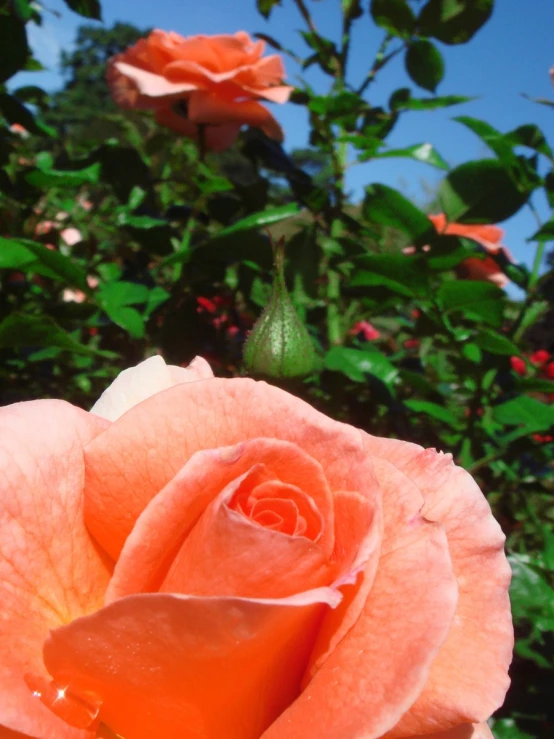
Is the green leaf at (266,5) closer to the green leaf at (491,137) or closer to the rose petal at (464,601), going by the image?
the green leaf at (491,137)

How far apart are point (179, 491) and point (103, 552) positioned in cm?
10

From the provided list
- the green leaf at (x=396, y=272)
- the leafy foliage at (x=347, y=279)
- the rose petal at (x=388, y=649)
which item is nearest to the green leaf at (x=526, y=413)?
the leafy foliage at (x=347, y=279)

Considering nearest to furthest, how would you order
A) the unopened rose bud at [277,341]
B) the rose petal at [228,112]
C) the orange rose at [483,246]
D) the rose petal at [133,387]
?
the rose petal at [133,387] → the unopened rose bud at [277,341] → the rose petal at [228,112] → the orange rose at [483,246]

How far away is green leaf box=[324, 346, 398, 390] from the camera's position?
38.2 inches

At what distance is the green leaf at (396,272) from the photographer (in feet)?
3.03

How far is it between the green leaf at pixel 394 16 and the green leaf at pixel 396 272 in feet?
1.82

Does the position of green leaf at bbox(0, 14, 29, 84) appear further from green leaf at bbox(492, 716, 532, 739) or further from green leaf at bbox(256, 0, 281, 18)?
green leaf at bbox(492, 716, 532, 739)

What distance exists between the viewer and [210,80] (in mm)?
1251

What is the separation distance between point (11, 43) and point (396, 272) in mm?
699

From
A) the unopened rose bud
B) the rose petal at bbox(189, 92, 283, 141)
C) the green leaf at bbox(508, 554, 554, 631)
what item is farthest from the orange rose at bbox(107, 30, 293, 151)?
the green leaf at bbox(508, 554, 554, 631)

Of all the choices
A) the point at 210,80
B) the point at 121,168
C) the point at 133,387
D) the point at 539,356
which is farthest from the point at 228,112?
the point at 539,356

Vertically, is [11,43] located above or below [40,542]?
above

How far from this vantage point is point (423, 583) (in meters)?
0.37

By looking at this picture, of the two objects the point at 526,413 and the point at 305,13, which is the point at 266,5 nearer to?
the point at 305,13
